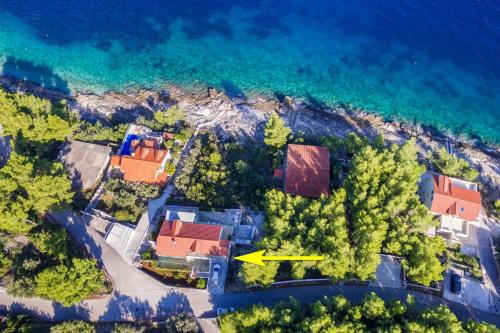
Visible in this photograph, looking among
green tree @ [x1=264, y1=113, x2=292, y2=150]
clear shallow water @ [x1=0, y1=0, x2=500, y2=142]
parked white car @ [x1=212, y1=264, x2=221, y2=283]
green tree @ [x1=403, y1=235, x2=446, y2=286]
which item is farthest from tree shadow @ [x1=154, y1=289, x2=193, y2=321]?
clear shallow water @ [x1=0, y1=0, x2=500, y2=142]

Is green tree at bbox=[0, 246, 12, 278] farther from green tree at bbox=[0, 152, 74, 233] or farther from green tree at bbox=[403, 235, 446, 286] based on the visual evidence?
green tree at bbox=[403, 235, 446, 286]

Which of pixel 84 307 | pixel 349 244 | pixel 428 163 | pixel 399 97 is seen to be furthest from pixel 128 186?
pixel 399 97

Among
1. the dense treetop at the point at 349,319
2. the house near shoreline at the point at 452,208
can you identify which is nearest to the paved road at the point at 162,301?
the dense treetop at the point at 349,319

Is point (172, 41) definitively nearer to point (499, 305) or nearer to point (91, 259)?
point (91, 259)

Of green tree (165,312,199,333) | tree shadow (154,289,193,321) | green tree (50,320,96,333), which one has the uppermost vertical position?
tree shadow (154,289,193,321)

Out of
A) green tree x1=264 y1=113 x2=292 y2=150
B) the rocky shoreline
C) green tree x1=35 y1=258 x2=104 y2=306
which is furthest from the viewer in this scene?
the rocky shoreline

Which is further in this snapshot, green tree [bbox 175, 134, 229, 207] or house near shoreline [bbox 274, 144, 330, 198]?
green tree [bbox 175, 134, 229, 207]

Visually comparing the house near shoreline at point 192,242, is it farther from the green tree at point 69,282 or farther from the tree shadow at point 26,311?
the tree shadow at point 26,311

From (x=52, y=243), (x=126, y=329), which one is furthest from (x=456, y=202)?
(x=52, y=243)
